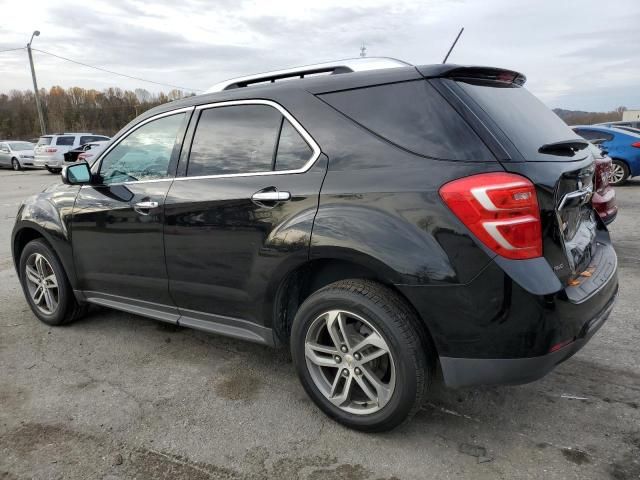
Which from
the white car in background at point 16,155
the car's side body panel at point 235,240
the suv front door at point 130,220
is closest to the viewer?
the car's side body panel at point 235,240

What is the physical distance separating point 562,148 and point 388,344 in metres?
1.29

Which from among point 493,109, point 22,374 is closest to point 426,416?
point 493,109

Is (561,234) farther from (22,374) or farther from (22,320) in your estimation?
(22,320)

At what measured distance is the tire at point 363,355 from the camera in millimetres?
2350

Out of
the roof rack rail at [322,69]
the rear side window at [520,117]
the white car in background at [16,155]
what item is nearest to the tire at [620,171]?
the rear side window at [520,117]

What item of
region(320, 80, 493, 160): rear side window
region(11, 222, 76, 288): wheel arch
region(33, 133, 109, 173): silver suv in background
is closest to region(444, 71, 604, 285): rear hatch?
region(320, 80, 493, 160): rear side window

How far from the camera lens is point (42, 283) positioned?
13.8ft

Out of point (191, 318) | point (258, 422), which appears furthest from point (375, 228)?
point (191, 318)

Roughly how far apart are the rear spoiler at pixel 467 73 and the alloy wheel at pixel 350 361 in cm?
122

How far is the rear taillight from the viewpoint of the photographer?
82.9 inches

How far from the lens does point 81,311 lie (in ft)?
13.9

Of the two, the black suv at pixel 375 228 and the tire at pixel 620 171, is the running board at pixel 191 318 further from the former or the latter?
the tire at pixel 620 171

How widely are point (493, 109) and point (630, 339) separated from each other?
2280mm

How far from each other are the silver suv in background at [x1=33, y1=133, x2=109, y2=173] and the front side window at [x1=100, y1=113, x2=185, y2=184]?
20.5m
